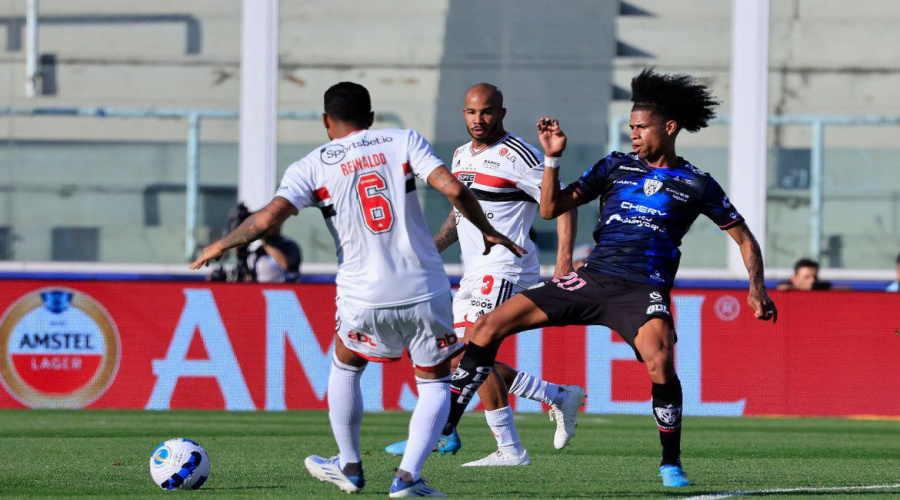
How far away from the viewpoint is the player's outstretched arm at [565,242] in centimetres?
884

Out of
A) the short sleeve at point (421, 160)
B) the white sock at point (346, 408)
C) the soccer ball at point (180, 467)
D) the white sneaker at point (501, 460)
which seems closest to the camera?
the short sleeve at point (421, 160)

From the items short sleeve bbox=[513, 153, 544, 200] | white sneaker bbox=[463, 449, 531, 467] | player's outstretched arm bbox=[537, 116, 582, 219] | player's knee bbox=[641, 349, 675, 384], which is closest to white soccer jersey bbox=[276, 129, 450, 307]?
player's outstretched arm bbox=[537, 116, 582, 219]

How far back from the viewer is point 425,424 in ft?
22.5

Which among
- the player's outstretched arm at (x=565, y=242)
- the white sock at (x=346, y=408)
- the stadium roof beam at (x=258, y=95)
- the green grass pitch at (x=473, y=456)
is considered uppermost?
the stadium roof beam at (x=258, y=95)

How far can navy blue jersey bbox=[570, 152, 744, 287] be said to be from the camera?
795 centimetres

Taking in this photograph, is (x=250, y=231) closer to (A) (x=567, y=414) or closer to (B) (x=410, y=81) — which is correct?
(A) (x=567, y=414)

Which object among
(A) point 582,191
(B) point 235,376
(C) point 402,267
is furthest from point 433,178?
(B) point 235,376

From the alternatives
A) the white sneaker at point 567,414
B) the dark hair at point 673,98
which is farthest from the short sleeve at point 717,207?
the white sneaker at point 567,414

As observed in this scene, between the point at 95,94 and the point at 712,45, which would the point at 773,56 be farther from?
the point at 95,94

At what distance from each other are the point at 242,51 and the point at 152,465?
11.4 metres

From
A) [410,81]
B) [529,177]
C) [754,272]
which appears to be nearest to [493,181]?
[529,177]

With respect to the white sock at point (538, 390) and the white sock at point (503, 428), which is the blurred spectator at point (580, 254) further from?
the white sock at point (503, 428)

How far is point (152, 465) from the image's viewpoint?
755 cm

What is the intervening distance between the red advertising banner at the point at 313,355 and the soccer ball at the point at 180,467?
22.4ft
